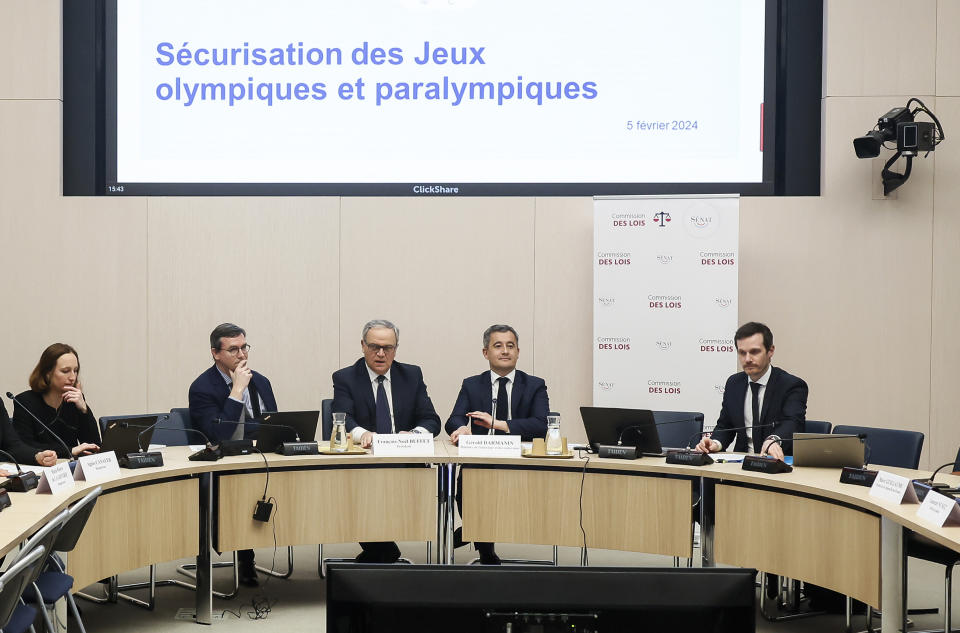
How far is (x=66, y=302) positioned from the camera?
6.27m

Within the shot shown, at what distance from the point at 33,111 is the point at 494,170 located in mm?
3133

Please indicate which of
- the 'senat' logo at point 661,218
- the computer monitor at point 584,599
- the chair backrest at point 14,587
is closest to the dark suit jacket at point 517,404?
the 'senat' logo at point 661,218

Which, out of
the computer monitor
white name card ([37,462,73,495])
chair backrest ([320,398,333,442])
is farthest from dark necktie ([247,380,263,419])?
the computer monitor

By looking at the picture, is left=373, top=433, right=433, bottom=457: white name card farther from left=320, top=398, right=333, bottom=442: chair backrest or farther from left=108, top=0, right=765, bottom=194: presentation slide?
left=108, top=0, right=765, bottom=194: presentation slide

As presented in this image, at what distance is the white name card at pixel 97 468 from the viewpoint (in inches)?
141

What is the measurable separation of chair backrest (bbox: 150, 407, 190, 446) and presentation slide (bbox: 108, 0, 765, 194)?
2040 mm

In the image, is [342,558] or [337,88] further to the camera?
[337,88]

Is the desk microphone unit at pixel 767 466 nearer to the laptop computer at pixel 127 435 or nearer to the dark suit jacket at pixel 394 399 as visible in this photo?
the dark suit jacket at pixel 394 399

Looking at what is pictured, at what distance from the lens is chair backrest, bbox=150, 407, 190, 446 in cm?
478

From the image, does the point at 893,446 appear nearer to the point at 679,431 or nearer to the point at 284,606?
the point at 679,431

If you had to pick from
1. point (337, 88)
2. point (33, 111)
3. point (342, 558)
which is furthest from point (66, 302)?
point (342, 558)

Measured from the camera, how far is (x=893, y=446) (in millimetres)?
4449

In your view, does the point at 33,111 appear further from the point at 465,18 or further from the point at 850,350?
the point at 850,350

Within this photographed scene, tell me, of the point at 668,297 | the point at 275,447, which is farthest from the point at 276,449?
the point at 668,297
